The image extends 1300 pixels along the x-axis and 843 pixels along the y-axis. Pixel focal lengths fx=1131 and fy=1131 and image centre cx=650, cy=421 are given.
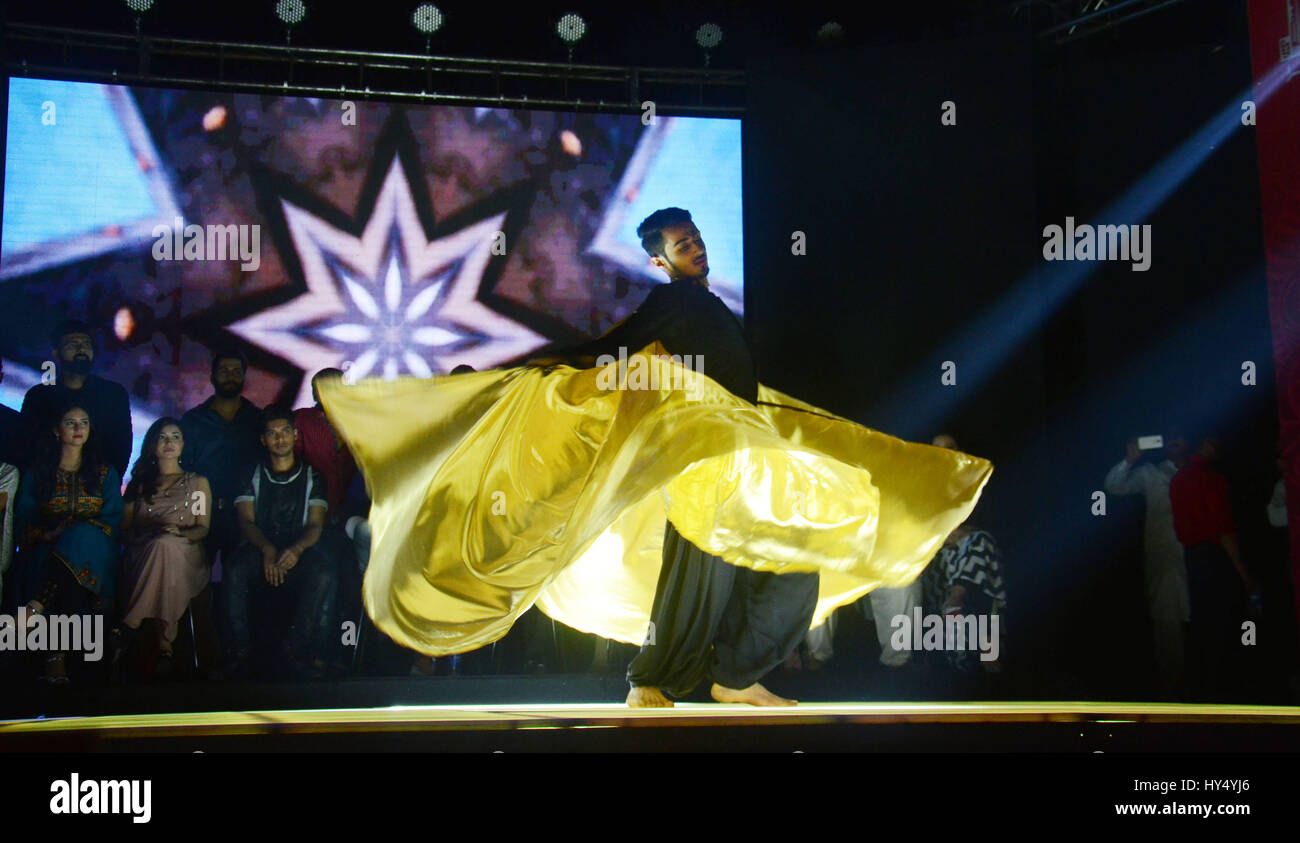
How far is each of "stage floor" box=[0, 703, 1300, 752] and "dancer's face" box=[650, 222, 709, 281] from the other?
59.4 inches

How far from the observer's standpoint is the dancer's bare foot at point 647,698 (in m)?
3.42

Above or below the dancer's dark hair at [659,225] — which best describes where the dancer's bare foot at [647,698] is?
below

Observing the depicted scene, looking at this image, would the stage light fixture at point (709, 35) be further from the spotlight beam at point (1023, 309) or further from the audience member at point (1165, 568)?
the audience member at point (1165, 568)

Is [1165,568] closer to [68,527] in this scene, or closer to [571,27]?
[571,27]

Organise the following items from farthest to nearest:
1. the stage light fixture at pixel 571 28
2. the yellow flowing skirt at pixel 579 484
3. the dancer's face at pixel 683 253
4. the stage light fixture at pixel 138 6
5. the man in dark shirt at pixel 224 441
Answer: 1. the stage light fixture at pixel 571 28
2. the stage light fixture at pixel 138 6
3. the man in dark shirt at pixel 224 441
4. the dancer's face at pixel 683 253
5. the yellow flowing skirt at pixel 579 484

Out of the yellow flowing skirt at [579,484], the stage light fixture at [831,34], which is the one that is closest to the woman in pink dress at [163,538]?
the yellow flowing skirt at [579,484]

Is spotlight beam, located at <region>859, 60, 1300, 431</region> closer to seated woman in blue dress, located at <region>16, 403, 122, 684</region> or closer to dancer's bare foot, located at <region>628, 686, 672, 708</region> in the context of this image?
dancer's bare foot, located at <region>628, 686, 672, 708</region>

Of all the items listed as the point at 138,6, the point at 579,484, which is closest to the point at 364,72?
the point at 138,6

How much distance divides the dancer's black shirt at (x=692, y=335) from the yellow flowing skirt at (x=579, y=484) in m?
0.07

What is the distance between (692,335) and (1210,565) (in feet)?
10.4

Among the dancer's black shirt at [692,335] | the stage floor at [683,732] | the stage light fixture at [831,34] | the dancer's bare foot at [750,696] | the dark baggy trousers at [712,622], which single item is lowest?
the dancer's bare foot at [750,696]

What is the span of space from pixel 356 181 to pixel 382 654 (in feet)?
8.76

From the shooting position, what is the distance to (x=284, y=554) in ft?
16.9
